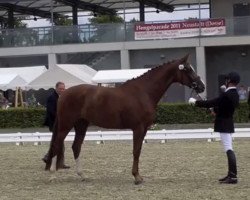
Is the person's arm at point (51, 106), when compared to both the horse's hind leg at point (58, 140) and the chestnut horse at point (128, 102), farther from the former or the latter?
the chestnut horse at point (128, 102)

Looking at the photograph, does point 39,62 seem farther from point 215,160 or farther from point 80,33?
point 215,160

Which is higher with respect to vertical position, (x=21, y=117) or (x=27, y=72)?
(x=27, y=72)

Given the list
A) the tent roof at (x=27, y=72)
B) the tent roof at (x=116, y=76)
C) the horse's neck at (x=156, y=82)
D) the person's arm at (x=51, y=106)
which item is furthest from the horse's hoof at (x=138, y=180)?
the tent roof at (x=27, y=72)

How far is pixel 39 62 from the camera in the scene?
4172 centimetres

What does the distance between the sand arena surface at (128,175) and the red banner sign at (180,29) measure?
19165mm

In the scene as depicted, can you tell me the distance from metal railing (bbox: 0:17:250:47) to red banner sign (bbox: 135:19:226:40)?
52 centimetres

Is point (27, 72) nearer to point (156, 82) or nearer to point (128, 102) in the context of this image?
point (156, 82)

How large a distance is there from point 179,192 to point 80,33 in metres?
30.6

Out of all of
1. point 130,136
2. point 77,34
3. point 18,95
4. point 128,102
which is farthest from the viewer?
point 77,34

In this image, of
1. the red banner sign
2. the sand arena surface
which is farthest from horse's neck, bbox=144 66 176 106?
the red banner sign

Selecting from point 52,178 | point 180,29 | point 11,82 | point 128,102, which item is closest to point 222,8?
point 180,29

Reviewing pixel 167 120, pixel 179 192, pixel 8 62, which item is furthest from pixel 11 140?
pixel 8 62

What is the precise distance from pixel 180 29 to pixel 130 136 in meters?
17.9

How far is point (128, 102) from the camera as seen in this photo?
10930mm
